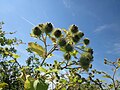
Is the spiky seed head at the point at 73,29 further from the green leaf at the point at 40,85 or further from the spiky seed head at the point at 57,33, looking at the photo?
the green leaf at the point at 40,85

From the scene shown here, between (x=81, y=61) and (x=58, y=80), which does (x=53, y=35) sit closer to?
(x=81, y=61)

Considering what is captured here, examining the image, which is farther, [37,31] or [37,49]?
[37,31]

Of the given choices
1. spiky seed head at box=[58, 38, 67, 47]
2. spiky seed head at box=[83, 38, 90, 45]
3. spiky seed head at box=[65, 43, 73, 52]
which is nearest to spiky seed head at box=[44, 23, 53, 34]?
spiky seed head at box=[58, 38, 67, 47]

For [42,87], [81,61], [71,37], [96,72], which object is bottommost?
[42,87]

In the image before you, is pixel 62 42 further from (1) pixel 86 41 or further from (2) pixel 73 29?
(1) pixel 86 41

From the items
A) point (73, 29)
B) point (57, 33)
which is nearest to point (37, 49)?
point (57, 33)

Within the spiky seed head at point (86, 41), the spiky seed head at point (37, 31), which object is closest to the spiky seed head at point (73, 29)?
the spiky seed head at point (86, 41)

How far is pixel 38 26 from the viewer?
150 inches

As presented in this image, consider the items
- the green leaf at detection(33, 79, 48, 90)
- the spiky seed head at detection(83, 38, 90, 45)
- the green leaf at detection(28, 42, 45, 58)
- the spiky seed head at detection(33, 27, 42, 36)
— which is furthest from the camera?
the spiky seed head at detection(83, 38, 90, 45)

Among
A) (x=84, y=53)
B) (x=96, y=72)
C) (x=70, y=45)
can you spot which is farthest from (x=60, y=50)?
(x=96, y=72)

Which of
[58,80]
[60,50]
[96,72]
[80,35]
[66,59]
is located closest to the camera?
[60,50]

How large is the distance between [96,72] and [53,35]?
2.40 m

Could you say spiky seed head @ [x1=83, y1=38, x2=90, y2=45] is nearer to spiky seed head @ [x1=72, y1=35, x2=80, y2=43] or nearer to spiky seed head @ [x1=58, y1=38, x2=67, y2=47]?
spiky seed head @ [x1=72, y1=35, x2=80, y2=43]

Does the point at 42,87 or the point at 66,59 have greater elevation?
the point at 66,59
